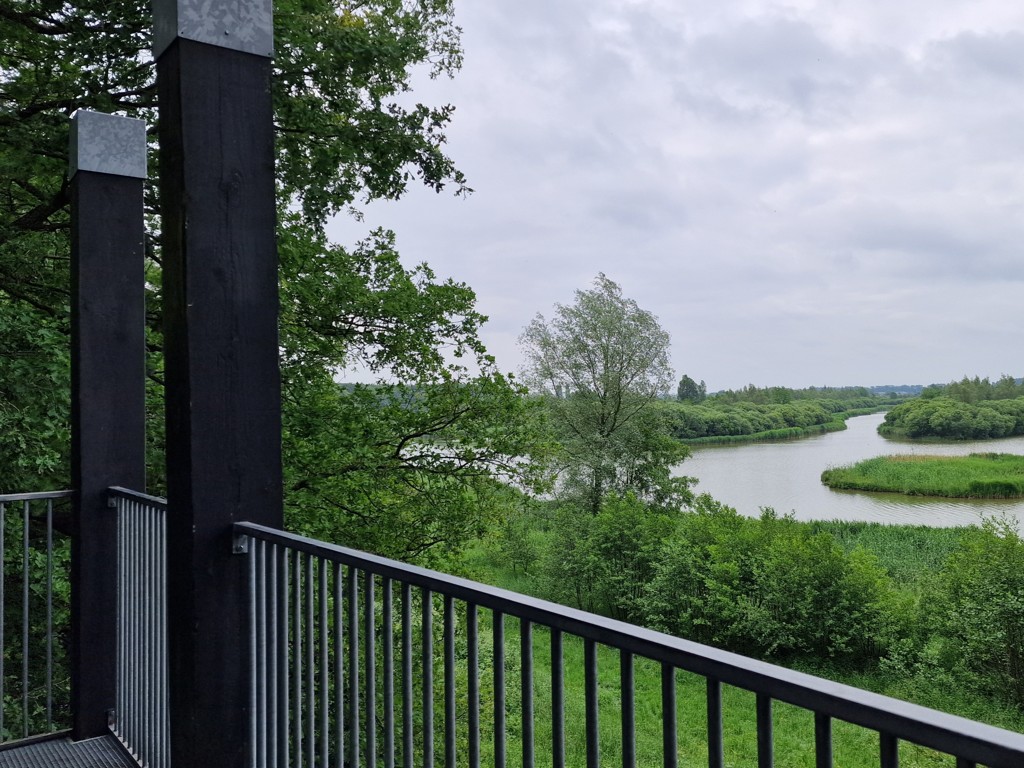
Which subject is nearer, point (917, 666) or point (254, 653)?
point (254, 653)

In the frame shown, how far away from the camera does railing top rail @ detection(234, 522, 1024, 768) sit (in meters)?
0.56

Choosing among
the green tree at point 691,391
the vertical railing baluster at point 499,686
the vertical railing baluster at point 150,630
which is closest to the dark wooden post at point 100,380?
the vertical railing baluster at point 150,630

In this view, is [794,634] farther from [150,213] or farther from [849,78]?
[849,78]

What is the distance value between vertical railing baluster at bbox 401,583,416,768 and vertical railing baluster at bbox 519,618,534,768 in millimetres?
270

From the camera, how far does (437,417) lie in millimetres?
8070

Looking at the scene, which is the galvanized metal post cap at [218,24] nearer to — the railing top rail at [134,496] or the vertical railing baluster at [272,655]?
the vertical railing baluster at [272,655]

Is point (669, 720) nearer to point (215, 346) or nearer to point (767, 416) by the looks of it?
point (215, 346)

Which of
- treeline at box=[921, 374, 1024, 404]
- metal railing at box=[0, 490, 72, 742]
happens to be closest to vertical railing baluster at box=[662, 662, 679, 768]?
metal railing at box=[0, 490, 72, 742]

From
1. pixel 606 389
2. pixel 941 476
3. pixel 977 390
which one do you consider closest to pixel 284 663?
pixel 606 389

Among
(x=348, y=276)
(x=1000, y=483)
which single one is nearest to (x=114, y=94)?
(x=348, y=276)

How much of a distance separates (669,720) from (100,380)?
2.60 metres

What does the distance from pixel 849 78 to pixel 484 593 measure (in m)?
63.3

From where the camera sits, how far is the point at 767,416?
42.6 m

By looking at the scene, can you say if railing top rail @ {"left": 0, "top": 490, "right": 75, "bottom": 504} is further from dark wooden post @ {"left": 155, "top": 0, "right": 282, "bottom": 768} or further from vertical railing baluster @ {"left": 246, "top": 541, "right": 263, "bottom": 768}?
vertical railing baluster @ {"left": 246, "top": 541, "right": 263, "bottom": 768}
